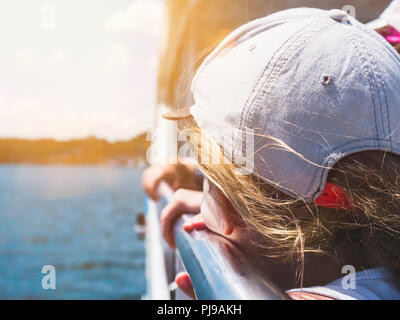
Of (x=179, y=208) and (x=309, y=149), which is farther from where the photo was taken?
(x=179, y=208)

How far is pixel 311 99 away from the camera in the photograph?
74 cm

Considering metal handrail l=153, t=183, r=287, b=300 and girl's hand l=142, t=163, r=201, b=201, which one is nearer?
metal handrail l=153, t=183, r=287, b=300

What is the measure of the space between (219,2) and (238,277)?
1.97 meters

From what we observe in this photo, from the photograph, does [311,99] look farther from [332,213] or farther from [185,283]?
[185,283]

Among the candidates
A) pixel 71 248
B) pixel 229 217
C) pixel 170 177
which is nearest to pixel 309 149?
pixel 229 217

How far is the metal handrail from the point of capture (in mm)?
626

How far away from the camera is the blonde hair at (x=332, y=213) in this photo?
0.77 m

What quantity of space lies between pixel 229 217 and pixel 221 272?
203mm

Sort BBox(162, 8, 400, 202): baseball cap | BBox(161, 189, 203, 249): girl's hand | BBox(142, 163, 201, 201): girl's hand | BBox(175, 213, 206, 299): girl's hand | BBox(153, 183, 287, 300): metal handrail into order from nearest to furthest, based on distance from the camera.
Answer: BBox(153, 183, 287, 300): metal handrail → BBox(162, 8, 400, 202): baseball cap → BBox(175, 213, 206, 299): girl's hand → BBox(161, 189, 203, 249): girl's hand → BBox(142, 163, 201, 201): girl's hand

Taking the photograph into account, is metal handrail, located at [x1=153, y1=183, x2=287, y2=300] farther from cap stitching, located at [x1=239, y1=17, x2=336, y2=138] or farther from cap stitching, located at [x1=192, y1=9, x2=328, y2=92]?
cap stitching, located at [x1=192, y1=9, x2=328, y2=92]

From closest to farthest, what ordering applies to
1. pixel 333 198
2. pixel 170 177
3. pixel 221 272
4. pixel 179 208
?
1. pixel 221 272
2. pixel 333 198
3. pixel 179 208
4. pixel 170 177

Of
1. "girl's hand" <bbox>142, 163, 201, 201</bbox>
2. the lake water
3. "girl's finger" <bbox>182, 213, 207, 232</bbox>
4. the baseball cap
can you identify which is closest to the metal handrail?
"girl's finger" <bbox>182, 213, 207, 232</bbox>
